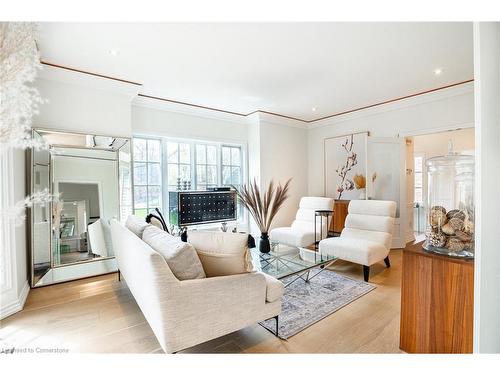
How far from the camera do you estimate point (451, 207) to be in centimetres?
134

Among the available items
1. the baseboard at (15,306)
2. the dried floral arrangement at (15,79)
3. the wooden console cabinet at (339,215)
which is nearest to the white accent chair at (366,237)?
the wooden console cabinet at (339,215)

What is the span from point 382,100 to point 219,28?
300cm

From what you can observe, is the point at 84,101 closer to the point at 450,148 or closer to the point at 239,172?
the point at 239,172

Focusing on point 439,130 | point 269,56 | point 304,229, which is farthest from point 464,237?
point 439,130

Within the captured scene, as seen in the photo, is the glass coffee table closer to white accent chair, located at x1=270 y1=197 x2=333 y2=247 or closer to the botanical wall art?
white accent chair, located at x1=270 y1=197 x2=333 y2=247

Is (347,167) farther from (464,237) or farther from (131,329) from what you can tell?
(131,329)

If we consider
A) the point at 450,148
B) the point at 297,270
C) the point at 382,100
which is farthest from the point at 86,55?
the point at 382,100

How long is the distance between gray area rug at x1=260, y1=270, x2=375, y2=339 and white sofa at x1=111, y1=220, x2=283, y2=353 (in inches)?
10.2

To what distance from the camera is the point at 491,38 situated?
1043 mm

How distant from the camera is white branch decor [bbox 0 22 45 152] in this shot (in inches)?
38.9

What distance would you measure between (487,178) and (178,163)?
149 inches

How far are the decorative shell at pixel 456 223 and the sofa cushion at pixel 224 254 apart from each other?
1.14m

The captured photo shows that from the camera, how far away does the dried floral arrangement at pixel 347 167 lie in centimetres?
443

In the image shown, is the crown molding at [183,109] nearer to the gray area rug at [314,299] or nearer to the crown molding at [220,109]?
the crown molding at [220,109]
